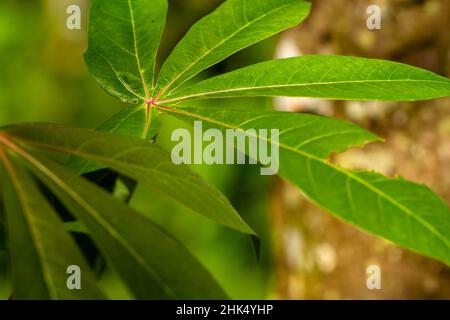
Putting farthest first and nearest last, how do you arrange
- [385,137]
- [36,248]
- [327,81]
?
[385,137] < [327,81] < [36,248]

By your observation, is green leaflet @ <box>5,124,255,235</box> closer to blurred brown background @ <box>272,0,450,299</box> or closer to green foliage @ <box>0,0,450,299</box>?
green foliage @ <box>0,0,450,299</box>

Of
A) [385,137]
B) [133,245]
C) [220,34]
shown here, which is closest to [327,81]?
[220,34]

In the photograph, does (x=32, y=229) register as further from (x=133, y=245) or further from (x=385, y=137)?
(x=385, y=137)

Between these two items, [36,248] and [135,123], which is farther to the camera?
[135,123]

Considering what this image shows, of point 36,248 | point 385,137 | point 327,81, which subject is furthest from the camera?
point 385,137

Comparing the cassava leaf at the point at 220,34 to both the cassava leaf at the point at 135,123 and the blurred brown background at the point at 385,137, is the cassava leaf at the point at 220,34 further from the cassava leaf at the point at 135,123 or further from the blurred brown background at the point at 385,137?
the blurred brown background at the point at 385,137

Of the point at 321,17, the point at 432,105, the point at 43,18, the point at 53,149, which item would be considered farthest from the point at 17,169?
the point at 43,18

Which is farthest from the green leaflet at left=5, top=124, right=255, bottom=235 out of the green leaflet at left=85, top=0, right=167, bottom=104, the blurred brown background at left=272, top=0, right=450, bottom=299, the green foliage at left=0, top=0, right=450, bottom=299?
the blurred brown background at left=272, top=0, right=450, bottom=299

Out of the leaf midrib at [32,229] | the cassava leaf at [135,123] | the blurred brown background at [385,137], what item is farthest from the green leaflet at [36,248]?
the blurred brown background at [385,137]
